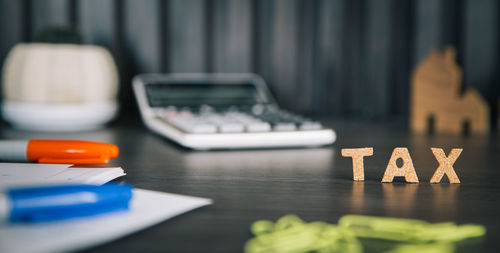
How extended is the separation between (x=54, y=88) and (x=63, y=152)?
14.2 inches

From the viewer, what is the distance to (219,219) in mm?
331

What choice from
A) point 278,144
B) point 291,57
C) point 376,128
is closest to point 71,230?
point 278,144

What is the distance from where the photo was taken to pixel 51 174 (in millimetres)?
425

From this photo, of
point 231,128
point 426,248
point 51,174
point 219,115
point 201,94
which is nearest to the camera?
point 426,248

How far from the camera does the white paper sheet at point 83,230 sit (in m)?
0.26

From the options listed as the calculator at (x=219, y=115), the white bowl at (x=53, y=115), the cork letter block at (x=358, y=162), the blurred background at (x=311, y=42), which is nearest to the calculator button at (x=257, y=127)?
the calculator at (x=219, y=115)

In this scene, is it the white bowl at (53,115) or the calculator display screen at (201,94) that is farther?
the calculator display screen at (201,94)

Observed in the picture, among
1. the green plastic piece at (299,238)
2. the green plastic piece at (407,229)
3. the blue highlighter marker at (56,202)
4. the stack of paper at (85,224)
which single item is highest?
the blue highlighter marker at (56,202)

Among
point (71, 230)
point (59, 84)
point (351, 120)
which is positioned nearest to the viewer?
point (71, 230)

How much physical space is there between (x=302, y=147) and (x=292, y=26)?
0.48 m

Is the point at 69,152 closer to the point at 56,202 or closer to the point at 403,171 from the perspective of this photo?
the point at 56,202

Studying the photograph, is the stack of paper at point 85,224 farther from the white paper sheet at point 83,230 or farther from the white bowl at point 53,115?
the white bowl at point 53,115

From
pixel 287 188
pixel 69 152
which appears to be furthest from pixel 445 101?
pixel 69 152

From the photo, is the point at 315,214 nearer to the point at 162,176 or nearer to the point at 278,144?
the point at 162,176
